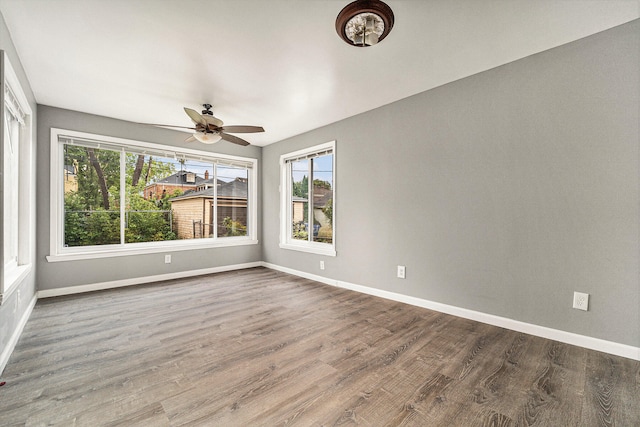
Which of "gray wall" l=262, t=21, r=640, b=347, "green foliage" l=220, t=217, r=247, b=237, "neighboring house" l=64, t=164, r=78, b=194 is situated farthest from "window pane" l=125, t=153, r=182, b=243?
"gray wall" l=262, t=21, r=640, b=347

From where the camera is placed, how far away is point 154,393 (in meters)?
1.65

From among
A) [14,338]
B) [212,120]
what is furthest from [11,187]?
[212,120]

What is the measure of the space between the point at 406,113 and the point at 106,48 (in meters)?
2.98

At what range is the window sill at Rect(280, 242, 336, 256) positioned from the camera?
4.18m

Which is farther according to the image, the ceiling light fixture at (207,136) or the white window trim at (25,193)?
the ceiling light fixture at (207,136)

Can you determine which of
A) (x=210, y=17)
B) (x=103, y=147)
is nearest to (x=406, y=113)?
(x=210, y=17)

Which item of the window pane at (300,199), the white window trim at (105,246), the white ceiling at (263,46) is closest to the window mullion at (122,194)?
the white window trim at (105,246)

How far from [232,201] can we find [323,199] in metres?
1.91

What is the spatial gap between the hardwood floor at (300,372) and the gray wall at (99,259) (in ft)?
2.24

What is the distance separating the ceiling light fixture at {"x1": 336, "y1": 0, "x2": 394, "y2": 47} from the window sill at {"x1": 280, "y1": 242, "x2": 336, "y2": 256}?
2.79 m

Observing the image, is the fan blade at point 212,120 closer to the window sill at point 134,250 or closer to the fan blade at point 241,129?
the fan blade at point 241,129

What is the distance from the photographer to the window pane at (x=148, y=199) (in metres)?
4.13

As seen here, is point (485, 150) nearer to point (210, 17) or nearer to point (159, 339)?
point (210, 17)

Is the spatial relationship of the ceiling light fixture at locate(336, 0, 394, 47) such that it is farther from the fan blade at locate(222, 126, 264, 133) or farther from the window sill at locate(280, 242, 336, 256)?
the window sill at locate(280, 242, 336, 256)
